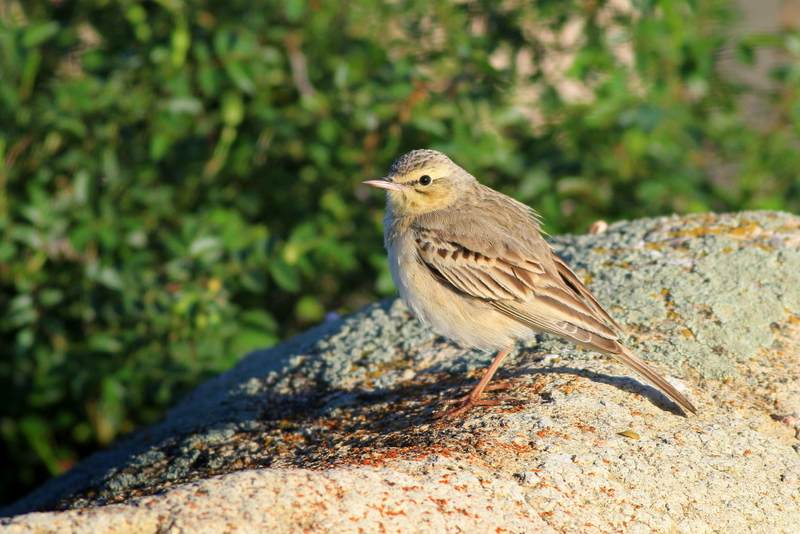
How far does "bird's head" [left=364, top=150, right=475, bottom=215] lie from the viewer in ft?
15.7

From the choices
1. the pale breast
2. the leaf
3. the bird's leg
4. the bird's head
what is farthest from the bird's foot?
the leaf

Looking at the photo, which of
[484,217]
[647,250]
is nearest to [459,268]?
[484,217]

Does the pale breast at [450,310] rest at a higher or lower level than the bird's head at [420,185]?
lower

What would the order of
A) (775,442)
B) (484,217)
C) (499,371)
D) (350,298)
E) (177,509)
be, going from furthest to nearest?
1. (350,298)
2. (484,217)
3. (499,371)
4. (775,442)
5. (177,509)

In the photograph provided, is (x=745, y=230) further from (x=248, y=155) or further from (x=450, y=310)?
(x=248, y=155)

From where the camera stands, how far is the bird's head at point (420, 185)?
478cm

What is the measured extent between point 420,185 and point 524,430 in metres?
1.89

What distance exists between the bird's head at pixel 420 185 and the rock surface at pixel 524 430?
2.04 feet

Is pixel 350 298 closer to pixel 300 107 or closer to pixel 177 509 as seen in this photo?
pixel 300 107

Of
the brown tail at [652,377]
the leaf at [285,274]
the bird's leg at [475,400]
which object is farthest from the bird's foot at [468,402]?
the leaf at [285,274]

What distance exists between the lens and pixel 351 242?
634 cm

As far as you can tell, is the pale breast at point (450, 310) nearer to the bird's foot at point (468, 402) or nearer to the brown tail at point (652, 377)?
the bird's foot at point (468, 402)

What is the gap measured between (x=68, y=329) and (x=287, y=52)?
2684 mm

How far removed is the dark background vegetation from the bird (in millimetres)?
1213
